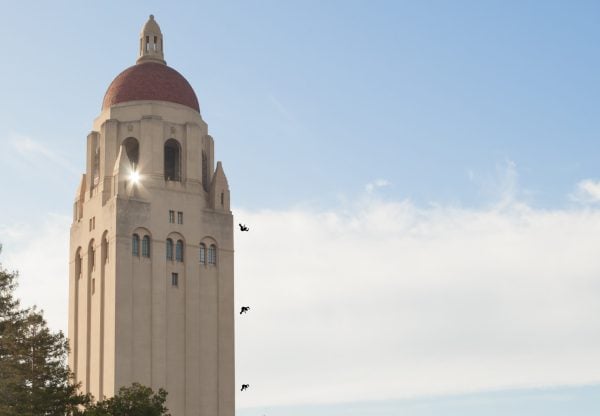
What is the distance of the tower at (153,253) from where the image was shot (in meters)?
82.2

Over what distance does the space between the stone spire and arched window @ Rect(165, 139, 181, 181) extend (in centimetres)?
711

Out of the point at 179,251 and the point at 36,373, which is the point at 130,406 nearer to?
the point at 36,373

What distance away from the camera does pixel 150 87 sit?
88.9m

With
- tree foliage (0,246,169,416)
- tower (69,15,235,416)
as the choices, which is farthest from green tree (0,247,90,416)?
tower (69,15,235,416)

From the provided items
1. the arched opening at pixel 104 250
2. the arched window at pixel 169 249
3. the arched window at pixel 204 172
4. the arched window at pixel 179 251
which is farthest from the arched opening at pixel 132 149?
the arched window at pixel 179 251

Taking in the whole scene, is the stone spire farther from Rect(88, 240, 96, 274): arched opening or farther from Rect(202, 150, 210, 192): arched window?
Rect(88, 240, 96, 274): arched opening

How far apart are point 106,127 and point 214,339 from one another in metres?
16.7

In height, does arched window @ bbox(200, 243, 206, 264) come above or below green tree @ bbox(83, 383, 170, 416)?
above

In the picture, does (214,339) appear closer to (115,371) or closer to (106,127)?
(115,371)

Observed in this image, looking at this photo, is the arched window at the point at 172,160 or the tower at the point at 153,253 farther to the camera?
the arched window at the point at 172,160

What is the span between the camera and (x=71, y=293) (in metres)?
88.2

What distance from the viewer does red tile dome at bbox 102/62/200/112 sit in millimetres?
88875

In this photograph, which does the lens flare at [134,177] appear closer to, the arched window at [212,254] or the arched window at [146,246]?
the arched window at [146,246]

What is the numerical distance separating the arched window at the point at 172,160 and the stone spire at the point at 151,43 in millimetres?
7111
